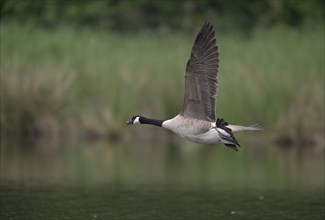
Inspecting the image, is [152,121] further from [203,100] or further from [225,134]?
[225,134]

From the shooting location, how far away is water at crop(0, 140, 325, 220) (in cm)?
1187

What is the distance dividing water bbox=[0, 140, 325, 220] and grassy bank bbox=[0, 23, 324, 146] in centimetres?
84

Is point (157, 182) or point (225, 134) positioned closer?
point (225, 134)

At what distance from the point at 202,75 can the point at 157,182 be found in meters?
3.58

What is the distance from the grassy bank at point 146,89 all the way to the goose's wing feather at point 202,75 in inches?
325

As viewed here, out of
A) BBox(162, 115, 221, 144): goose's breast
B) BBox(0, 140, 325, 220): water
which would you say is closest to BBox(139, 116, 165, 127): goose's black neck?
BBox(162, 115, 221, 144): goose's breast

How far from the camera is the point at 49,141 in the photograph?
20.1 m

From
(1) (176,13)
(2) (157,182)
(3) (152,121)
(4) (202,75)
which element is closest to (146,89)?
(2) (157,182)

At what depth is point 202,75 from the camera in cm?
1136

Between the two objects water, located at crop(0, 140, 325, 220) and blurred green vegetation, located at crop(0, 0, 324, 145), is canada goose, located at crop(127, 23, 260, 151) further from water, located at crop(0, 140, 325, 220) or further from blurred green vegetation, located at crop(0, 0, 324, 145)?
blurred green vegetation, located at crop(0, 0, 324, 145)

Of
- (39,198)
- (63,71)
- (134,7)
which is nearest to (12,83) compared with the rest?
(63,71)

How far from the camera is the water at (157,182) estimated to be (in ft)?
38.9

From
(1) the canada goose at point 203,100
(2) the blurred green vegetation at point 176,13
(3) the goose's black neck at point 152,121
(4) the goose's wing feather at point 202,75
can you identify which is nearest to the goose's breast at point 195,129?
(1) the canada goose at point 203,100

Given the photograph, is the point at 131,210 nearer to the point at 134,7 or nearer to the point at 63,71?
the point at 63,71
